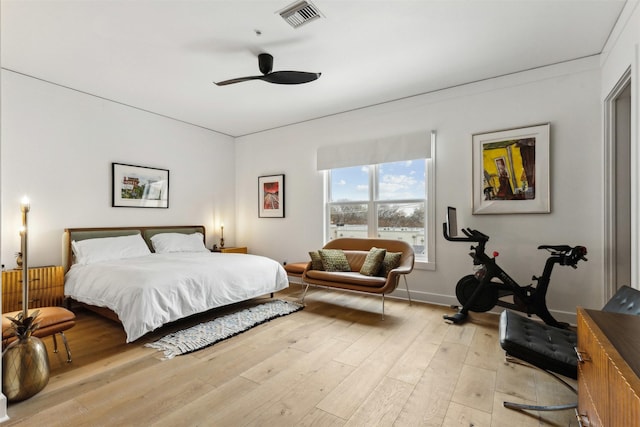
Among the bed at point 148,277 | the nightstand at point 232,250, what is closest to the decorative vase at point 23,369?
the bed at point 148,277

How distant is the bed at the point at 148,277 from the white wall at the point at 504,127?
5.80 ft

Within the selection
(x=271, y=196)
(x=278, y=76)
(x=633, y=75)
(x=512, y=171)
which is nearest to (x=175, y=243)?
(x=271, y=196)

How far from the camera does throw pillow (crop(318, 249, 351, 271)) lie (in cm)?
418

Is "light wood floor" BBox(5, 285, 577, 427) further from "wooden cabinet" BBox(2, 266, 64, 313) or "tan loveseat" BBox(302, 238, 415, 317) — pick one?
"wooden cabinet" BBox(2, 266, 64, 313)

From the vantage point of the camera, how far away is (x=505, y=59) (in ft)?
10.8

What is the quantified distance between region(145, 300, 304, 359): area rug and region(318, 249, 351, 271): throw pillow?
0.66 meters

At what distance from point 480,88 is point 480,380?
332 cm

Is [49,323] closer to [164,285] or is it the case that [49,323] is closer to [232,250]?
[164,285]

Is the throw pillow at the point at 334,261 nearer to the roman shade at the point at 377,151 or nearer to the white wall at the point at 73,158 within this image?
the roman shade at the point at 377,151

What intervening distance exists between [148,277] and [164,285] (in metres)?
0.16

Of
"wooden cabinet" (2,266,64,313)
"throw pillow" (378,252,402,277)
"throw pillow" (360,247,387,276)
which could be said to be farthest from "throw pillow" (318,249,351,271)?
"wooden cabinet" (2,266,64,313)

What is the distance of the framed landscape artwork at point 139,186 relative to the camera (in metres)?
4.49

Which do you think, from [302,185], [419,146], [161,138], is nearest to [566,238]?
[419,146]

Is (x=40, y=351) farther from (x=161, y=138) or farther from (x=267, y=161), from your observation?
(x=267, y=161)
